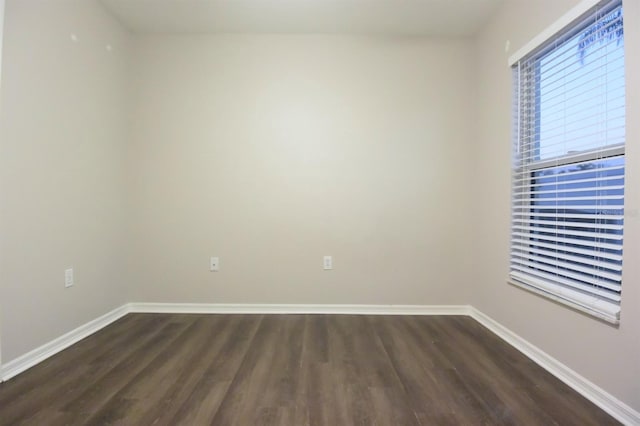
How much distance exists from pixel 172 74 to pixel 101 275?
6.00 feet

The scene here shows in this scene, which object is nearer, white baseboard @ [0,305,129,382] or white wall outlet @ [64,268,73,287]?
white baseboard @ [0,305,129,382]

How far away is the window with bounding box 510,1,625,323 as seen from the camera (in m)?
1.34

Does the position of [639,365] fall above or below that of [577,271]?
below

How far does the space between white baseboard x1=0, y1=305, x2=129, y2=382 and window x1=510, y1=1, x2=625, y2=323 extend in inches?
123

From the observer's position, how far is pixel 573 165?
1579 mm

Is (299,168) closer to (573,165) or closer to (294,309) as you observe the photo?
(294,309)

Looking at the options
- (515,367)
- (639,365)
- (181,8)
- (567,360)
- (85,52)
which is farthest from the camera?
(181,8)

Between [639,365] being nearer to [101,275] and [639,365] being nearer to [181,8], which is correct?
[101,275]

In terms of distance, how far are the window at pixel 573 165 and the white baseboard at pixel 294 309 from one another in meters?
0.76

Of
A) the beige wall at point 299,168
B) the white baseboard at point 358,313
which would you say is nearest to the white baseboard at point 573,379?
the white baseboard at point 358,313

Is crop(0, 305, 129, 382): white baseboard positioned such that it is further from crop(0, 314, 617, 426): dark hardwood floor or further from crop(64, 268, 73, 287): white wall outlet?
crop(64, 268, 73, 287): white wall outlet

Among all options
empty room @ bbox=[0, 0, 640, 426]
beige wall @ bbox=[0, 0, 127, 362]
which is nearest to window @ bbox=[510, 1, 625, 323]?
empty room @ bbox=[0, 0, 640, 426]

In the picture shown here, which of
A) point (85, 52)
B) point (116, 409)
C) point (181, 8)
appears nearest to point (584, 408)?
point (116, 409)

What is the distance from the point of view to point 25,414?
1.26m
